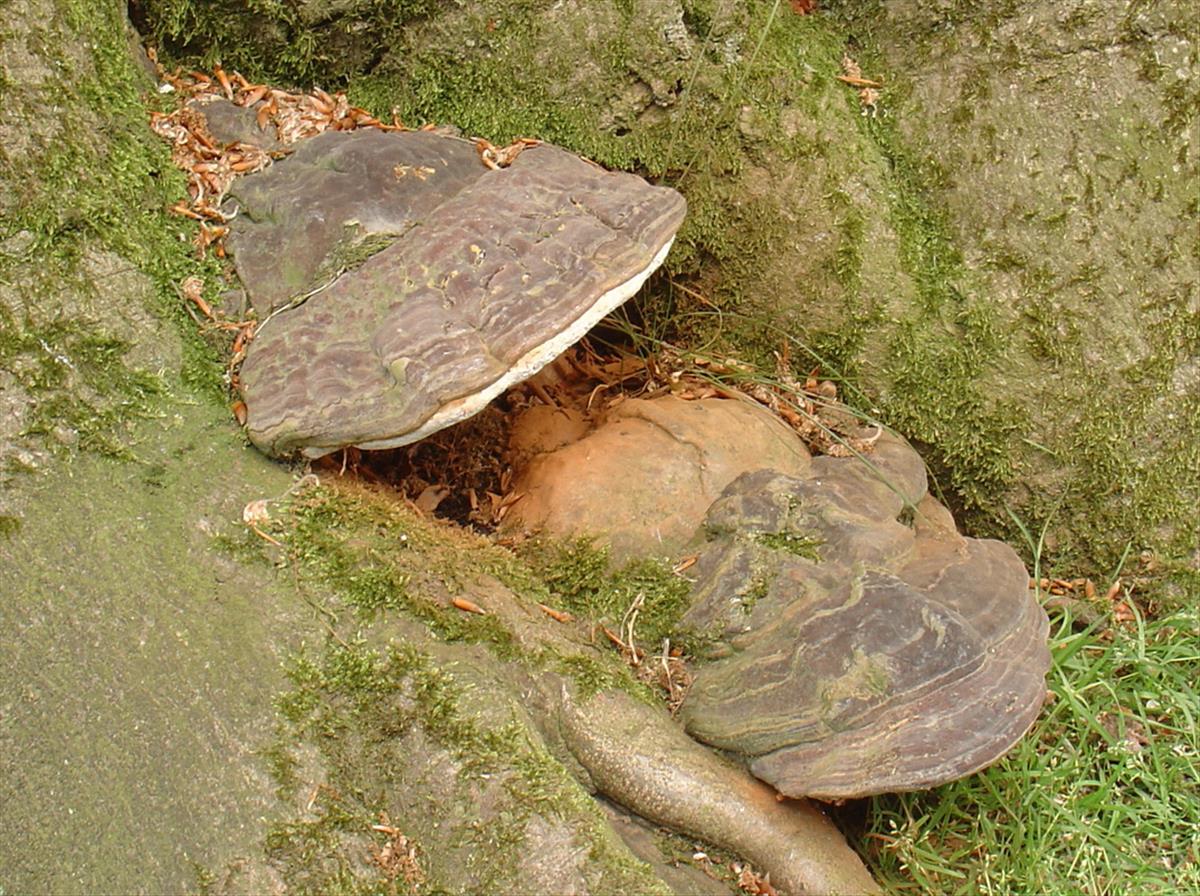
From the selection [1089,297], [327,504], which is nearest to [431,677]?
[327,504]

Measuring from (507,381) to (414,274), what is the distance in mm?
371

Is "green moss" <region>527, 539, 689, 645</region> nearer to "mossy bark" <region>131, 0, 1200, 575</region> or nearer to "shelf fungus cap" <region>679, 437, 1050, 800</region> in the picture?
"shelf fungus cap" <region>679, 437, 1050, 800</region>

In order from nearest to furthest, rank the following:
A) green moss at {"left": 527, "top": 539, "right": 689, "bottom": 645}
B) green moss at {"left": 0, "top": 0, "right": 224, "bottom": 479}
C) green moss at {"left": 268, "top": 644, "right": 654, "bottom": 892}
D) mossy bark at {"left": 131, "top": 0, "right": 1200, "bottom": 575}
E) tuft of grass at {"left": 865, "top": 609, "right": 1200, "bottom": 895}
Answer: green moss at {"left": 268, "top": 644, "right": 654, "bottom": 892} < green moss at {"left": 0, "top": 0, "right": 224, "bottom": 479} < green moss at {"left": 527, "top": 539, "right": 689, "bottom": 645} < tuft of grass at {"left": 865, "top": 609, "right": 1200, "bottom": 895} < mossy bark at {"left": 131, "top": 0, "right": 1200, "bottom": 575}

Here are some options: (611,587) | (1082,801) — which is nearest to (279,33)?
(611,587)

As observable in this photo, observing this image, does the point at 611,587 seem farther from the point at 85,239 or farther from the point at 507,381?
the point at 85,239

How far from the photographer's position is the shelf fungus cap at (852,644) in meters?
2.79

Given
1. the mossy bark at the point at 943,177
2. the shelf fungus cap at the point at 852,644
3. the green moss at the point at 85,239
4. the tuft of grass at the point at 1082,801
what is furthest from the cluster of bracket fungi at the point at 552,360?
the tuft of grass at the point at 1082,801

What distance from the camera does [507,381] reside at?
283 cm

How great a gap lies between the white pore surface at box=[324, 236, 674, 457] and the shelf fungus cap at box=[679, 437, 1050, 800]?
0.72m

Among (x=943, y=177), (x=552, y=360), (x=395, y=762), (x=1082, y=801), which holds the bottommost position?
(x=1082, y=801)

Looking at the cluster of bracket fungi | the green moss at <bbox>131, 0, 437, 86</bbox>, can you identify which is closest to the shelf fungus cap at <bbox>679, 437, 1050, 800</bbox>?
the cluster of bracket fungi

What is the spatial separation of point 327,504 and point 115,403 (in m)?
0.55

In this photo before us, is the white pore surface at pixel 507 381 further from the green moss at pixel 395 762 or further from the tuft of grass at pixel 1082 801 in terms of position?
the tuft of grass at pixel 1082 801

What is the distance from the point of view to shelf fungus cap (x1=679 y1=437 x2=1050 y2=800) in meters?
2.79
